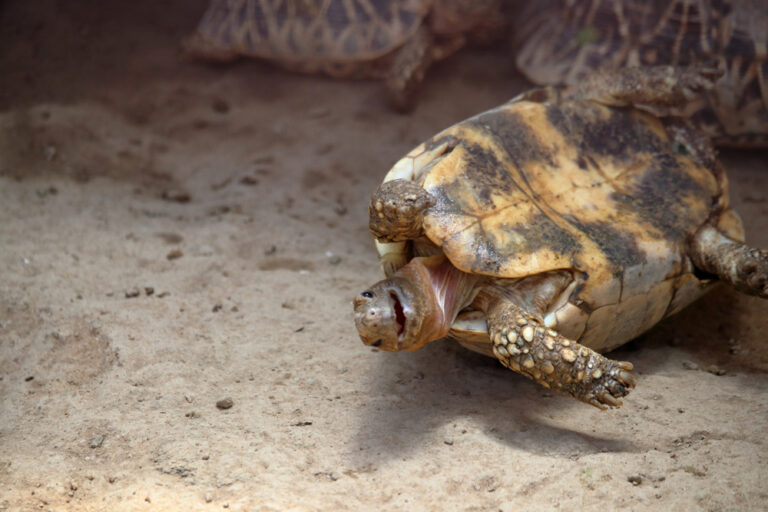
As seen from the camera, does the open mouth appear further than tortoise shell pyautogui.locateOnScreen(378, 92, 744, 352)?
No

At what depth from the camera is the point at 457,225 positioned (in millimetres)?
2223

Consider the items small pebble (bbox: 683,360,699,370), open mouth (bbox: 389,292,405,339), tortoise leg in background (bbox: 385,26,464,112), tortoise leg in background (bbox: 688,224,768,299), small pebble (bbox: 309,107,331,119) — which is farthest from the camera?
small pebble (bbox: 309,107,331,119)

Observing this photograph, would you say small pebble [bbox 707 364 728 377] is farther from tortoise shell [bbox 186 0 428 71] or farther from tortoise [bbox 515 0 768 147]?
tortoise shell [bbox 186 0 428 71]

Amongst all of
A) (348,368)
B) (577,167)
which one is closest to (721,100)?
(577,167)

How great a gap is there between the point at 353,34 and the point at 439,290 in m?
3.00

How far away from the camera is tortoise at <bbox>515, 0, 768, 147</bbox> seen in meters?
3.66

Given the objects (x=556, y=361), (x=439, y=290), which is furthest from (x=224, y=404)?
(x=556, y=361)

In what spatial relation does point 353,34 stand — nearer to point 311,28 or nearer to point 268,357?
point 311,28

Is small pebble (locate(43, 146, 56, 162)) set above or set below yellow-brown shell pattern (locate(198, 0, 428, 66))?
below

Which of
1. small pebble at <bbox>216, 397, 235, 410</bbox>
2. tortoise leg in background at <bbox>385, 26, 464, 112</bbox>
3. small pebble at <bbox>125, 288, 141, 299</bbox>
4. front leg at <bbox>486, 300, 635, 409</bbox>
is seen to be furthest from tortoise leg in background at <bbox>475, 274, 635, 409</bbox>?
tortoise leg in background at <bbox>385, 26, 464, 112</bbox>

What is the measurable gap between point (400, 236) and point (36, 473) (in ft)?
4.48

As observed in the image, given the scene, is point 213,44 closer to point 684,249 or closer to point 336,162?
point 336,162

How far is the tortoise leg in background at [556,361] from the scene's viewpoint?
2.02 metres

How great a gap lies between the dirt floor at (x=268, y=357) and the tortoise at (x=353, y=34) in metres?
0.36
